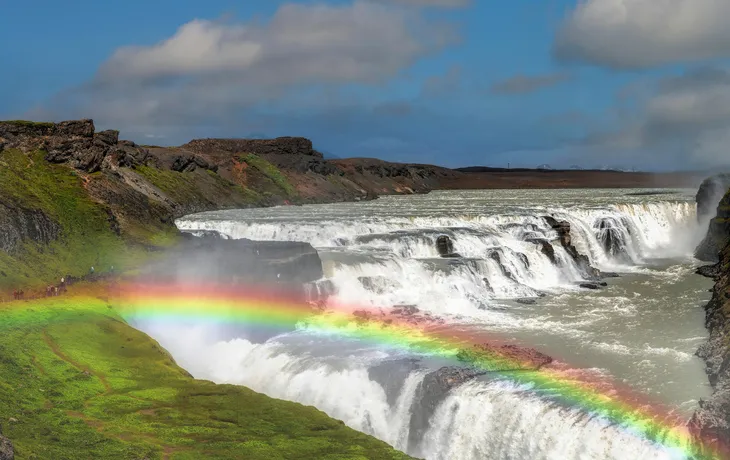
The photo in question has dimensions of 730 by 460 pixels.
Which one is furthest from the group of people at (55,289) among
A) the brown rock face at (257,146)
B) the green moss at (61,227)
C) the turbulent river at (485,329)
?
the brown rock face at (257,146)

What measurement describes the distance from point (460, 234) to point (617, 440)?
2621cm

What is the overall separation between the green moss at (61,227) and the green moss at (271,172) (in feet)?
172

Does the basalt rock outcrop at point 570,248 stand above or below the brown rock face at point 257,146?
below

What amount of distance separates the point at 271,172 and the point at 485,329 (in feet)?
238

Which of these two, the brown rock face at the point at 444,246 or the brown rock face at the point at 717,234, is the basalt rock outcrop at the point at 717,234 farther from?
the brown rock face at the point at 444,246

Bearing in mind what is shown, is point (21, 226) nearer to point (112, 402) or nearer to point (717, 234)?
point (112, 402)

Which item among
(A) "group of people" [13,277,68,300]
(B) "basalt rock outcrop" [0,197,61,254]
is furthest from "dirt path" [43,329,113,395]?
(B) "basalt rock outcrop" [0,197,61,254]

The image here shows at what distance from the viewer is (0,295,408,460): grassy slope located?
1490 cm

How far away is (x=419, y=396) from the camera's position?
67.7 feet

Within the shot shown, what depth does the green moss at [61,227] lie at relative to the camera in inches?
1157

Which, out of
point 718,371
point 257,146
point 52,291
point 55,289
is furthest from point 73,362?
point 257,146

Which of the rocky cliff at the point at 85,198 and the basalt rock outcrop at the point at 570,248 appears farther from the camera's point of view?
the basalt rock outcrop at the point at 570,248

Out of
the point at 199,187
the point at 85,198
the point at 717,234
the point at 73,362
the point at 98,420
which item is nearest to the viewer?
the point at 98,420

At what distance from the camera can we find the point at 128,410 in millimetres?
17234
